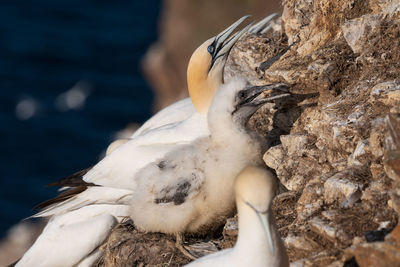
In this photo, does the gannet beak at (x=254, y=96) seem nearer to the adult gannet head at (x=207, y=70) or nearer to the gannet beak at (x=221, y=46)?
the adult gannet head at (x=207, y=70)

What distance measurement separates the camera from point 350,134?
5.92 meters

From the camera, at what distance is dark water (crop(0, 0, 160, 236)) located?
30000 millimetres

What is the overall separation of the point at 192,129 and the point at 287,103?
2.94 feet

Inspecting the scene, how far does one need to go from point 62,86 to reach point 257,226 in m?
32.7

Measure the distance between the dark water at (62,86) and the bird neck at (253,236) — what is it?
74.5 ft

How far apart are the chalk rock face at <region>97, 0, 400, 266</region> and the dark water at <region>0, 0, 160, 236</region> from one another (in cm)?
2071

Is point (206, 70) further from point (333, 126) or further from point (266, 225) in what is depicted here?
point (266, 225)

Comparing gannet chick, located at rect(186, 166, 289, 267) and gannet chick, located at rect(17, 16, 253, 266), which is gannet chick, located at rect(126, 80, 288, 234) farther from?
gannet chick, located at rect(186, 166, 289, 267)

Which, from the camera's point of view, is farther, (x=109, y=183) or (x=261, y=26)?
(x=261, y=26)

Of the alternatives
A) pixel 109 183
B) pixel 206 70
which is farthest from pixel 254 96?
pixel 109 183

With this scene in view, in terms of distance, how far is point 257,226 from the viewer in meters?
4.88

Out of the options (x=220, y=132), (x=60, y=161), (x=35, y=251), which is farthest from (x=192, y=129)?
(x=60, y=161)

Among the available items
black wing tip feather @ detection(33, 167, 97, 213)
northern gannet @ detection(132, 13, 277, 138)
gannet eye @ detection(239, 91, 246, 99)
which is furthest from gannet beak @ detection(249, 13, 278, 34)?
black wing tip feather @ detection(33, 167, 97, 213)

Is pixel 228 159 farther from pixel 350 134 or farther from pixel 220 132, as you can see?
pixel 350 134
